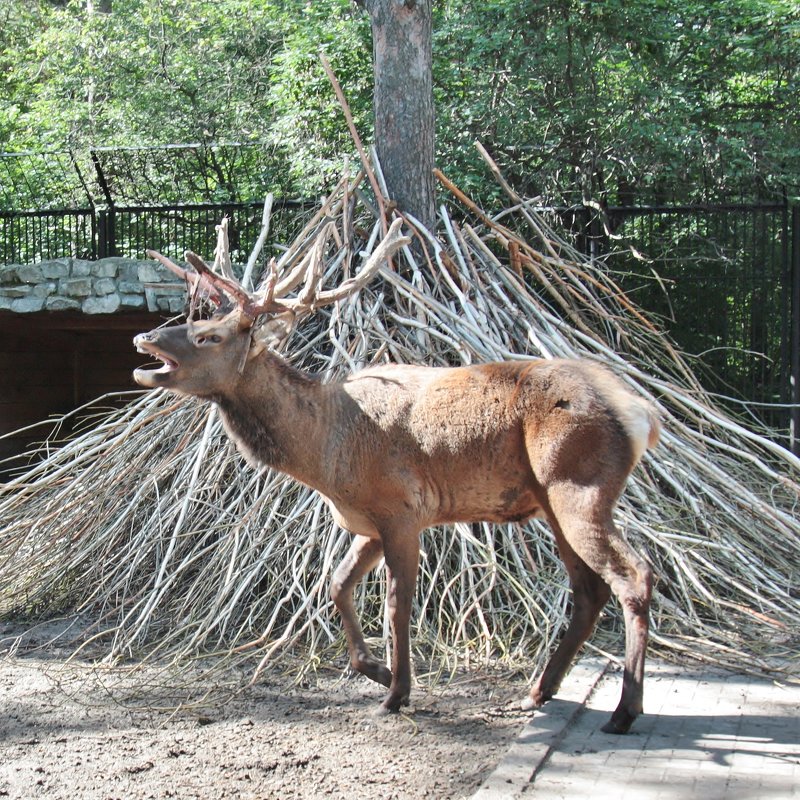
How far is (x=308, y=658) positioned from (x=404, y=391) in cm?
168

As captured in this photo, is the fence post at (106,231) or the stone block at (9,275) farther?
the fence post at (106,231)

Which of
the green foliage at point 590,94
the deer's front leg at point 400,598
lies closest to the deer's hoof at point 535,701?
the deer's front leg at point 400,598

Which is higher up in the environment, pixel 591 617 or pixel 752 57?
pixel 752 57

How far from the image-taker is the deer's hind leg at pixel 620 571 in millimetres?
4539

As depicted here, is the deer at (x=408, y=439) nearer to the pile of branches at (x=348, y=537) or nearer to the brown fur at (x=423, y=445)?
the brown fur at (x=423, y=445)

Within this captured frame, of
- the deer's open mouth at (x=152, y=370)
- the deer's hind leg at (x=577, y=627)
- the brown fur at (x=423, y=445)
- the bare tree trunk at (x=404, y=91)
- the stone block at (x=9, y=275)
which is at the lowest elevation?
the deer's hind leg at (x=577, y=627)

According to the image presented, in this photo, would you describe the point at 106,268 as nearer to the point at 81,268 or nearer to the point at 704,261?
the point at 81,268

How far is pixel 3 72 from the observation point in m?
19.4

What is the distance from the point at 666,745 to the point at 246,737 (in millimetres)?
1874

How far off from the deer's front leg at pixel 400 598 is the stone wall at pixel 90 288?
614cm

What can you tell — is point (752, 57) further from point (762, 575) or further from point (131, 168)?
point (131, 168)

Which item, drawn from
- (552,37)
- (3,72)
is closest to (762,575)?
(552,37)

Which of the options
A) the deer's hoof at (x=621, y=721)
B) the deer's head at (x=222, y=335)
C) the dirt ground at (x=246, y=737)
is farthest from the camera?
the deer's head at (x=222, y=335)

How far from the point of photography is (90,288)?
1059 cm
